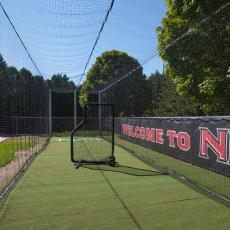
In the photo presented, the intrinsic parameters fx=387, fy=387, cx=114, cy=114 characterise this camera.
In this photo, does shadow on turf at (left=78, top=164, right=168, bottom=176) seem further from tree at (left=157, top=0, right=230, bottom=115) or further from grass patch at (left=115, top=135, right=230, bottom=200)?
tree at (left=157, top=0, right=230, bottom=115)

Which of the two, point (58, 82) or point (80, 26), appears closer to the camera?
point (80, 26)

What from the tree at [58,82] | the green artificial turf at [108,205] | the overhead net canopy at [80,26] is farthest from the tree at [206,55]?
the tree at [58,82]

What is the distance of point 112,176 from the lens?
717 cm

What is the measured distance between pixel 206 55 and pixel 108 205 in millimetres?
2986

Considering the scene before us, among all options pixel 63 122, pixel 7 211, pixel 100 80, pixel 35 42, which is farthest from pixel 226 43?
pixel 100 80

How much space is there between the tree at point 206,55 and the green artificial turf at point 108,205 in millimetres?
1725

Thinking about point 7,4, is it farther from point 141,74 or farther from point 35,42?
point 141,74

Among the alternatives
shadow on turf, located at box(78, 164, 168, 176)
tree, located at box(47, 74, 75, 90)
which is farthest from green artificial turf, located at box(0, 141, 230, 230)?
tree, located at box(47, 74, 75, 90)

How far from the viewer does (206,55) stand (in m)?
6.29

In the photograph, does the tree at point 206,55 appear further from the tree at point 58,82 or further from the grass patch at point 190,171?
the tree at point 58,82

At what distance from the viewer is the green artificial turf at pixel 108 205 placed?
410 centimetres

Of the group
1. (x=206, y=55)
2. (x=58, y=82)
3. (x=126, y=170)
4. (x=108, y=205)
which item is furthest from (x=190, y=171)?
(x=58, y=82)

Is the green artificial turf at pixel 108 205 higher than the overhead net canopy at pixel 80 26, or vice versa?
the overhead net canopy at pixel 80 26

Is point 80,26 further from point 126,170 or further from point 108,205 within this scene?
point 108,205
